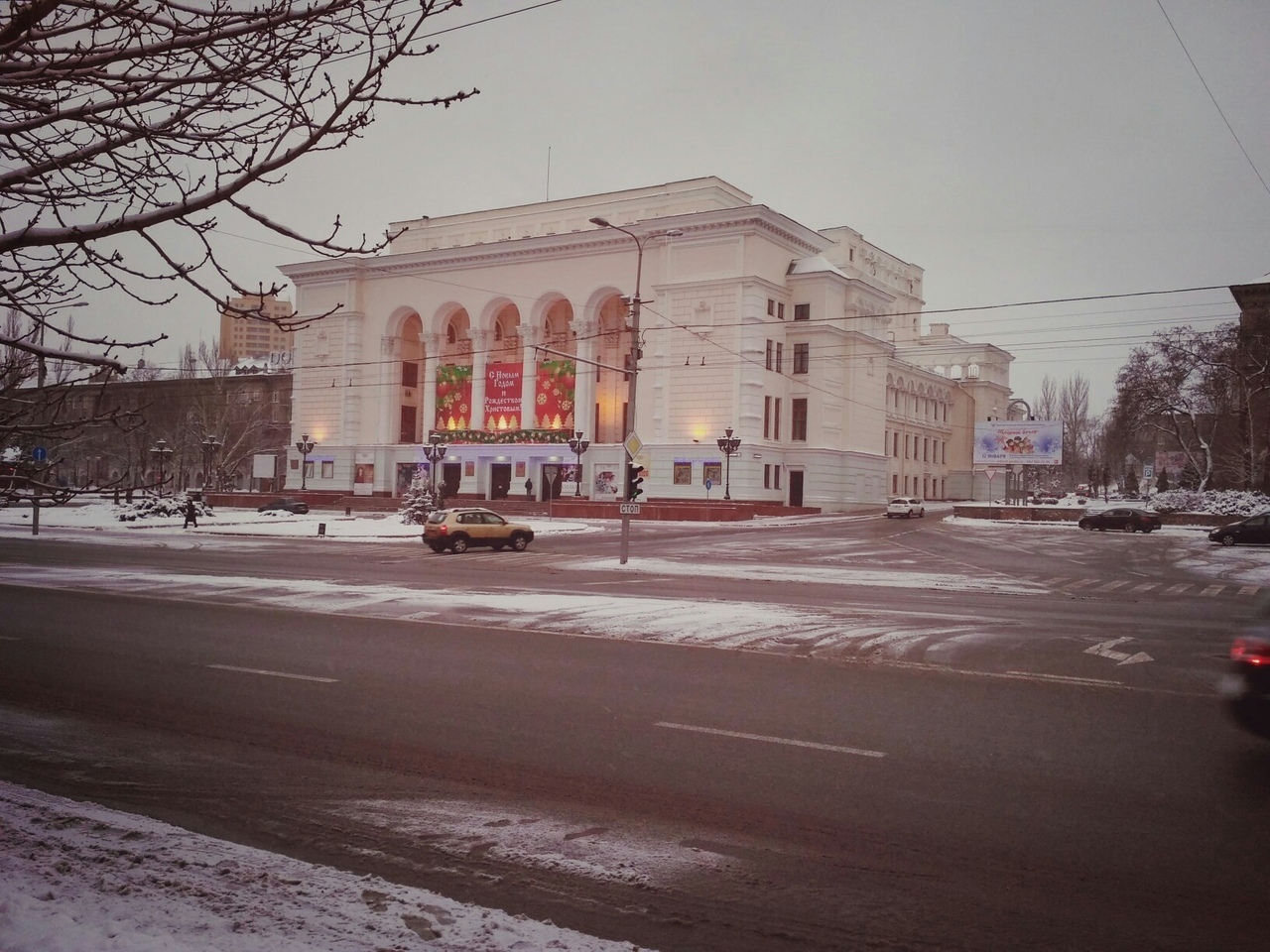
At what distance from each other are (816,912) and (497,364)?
224ft

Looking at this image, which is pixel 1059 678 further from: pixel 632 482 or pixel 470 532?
pixel 470 532

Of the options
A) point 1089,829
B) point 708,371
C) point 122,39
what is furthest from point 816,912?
point 708,371

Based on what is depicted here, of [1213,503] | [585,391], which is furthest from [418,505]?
[1213,503]

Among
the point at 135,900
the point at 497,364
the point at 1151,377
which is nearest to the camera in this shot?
the point at 135,900

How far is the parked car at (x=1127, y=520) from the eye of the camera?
154ft

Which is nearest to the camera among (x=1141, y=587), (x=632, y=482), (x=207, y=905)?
(x=207, y=905)

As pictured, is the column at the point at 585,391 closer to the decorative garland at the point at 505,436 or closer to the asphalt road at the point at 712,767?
the decorative garland at the point at 505,436

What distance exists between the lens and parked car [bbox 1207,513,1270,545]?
3759 cm

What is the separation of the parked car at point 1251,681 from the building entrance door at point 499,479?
6638 cm

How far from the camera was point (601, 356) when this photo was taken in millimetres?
69312

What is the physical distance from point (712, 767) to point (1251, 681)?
3.78m

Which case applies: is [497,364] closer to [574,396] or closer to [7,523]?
[574,396]

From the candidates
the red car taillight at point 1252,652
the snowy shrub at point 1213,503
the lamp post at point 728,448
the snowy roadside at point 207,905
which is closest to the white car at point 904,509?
the lamp post at point 728,448

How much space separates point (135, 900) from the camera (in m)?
4.07
